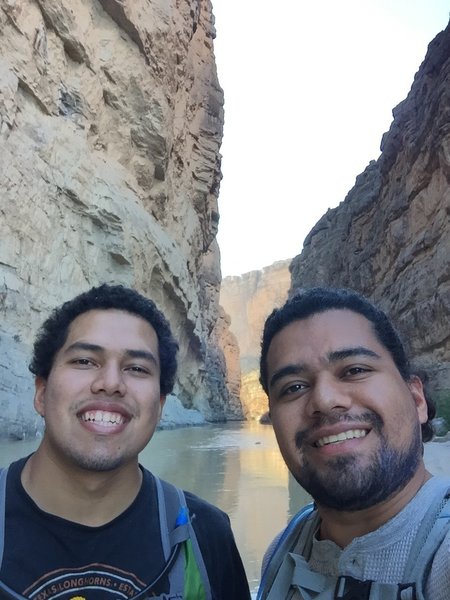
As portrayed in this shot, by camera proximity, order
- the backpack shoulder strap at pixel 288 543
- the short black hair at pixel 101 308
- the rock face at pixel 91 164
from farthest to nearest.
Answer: the rock face at pixel 91 164 → the short black hair at pixel 101 308 → the backpack shoulder strap at pixel 288 543

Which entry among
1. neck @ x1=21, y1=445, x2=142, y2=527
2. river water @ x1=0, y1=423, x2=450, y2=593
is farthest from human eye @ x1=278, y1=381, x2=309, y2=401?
river water @ x1=0, y1=423, x2=450, y2=593

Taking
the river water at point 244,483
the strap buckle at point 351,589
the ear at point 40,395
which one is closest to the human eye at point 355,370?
the strap buckle at point 351,589

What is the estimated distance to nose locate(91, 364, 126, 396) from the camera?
1.55m

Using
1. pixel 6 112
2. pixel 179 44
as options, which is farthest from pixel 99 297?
pixel 179 44

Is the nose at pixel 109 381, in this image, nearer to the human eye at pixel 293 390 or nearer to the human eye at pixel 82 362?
the human eye at pixel 82 362

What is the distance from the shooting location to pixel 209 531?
154 cm

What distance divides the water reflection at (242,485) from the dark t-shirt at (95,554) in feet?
4.71

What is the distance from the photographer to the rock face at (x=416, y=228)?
52.1ft

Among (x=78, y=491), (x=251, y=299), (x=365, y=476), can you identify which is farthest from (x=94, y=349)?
(x=251, y=299)

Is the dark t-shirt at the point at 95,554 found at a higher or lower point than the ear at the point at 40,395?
lower

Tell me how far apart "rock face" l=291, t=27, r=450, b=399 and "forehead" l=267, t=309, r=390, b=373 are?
43.8ft

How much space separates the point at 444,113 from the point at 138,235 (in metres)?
10.7

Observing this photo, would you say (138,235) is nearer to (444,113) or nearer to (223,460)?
(223,460)

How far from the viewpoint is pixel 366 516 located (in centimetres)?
120
